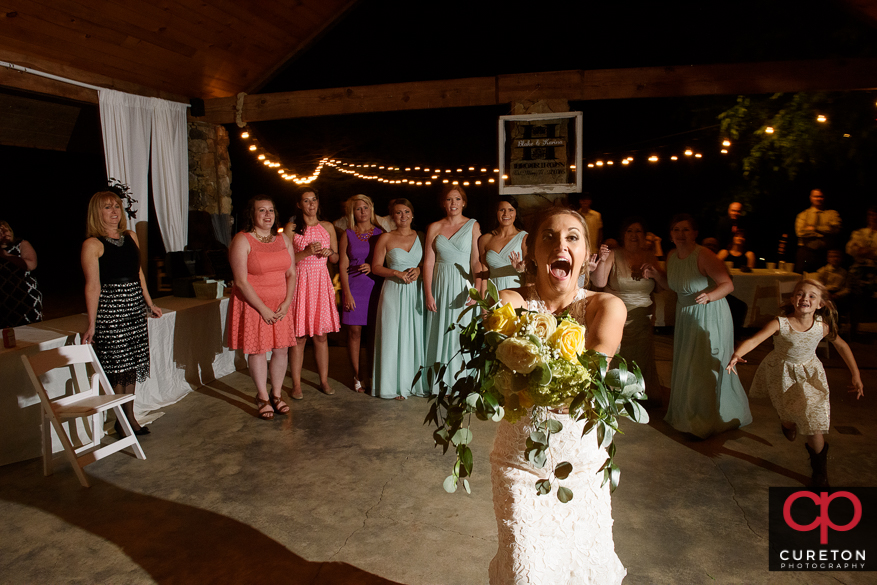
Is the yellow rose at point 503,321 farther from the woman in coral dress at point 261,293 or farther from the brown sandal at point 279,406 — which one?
the brown sandal at point 279,406

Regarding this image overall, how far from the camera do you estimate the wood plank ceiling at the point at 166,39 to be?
189 inches

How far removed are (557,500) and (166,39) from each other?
597 cm

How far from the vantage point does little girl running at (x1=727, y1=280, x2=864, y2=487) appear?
122 inches

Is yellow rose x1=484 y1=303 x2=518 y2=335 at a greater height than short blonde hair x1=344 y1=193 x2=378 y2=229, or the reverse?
short blonde hair x1=344 y1=193 x2=378 y2=229

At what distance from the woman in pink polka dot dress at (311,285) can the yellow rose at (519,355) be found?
358 centimetres

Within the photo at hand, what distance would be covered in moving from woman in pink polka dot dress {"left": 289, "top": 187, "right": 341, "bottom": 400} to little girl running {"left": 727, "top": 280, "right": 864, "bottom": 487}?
10.7 ft

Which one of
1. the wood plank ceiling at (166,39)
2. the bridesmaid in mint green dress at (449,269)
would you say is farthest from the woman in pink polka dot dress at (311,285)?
the wood plank ceiling at (166,39)

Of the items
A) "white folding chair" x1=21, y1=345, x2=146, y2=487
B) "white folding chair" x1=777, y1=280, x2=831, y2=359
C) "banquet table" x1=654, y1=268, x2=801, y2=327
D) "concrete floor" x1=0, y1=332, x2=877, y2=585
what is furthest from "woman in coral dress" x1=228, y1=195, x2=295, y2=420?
"banquet table" x1=654, y1=268, x2=801, y2=327

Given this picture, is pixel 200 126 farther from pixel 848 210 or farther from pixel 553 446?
pixel 848 210

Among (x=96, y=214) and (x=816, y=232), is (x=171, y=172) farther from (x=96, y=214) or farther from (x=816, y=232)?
(x=816, y=232)

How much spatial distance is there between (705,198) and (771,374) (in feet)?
37.0

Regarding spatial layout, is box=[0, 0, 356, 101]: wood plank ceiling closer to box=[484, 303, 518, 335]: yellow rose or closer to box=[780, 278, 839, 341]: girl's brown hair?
box=[484, 303, 518, 335]: yellow rose

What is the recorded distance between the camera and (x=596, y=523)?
1.71 m

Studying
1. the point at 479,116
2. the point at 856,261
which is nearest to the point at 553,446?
the point at 856,261
